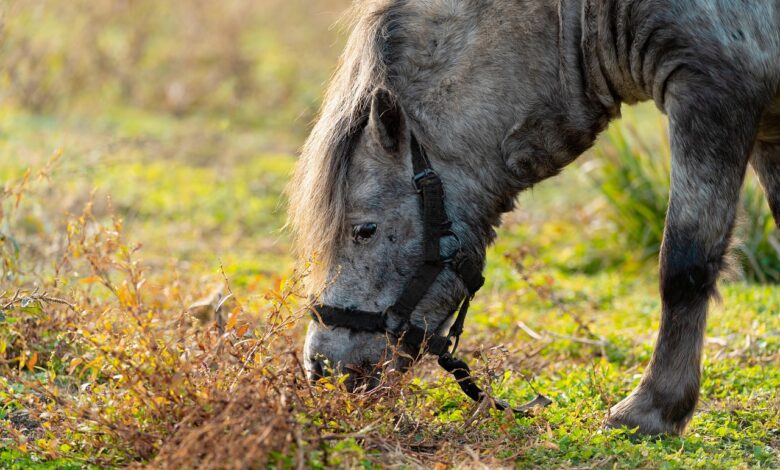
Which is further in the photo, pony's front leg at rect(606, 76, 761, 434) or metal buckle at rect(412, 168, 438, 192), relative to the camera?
metal buckle at rect(412, 168, 438, 192)

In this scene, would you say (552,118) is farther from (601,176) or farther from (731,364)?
(601,176)

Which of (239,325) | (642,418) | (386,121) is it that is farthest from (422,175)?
(642,418)

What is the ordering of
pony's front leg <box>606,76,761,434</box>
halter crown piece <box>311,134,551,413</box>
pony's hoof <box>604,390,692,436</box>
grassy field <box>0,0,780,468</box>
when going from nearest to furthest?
1. grassy field <box>0,0,780,468</box>
2. pony's front leg <box>606,76,761,434</box>
3. pony's hoof <box>604,390,692,436</box>
4. halter crown piece <box>311,134,551,413</box>

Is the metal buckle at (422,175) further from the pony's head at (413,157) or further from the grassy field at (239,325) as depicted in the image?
the grassy field at (239,325)

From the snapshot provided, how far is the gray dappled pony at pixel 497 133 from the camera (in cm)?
326

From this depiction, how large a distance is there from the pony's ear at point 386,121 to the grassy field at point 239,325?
657 millimetres

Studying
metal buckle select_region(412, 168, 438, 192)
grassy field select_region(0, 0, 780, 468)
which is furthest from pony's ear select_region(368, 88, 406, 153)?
grassy field select_region(0, 0, 780, 468)

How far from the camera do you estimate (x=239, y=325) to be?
346 centimetres

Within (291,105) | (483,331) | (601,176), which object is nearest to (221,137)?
(291,105)

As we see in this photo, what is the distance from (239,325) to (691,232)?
169cm

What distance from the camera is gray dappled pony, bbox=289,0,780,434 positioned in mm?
3258

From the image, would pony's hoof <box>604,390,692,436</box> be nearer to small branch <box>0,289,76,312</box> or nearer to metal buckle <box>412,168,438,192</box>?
metal buckle <box>412,168,438,192</box>

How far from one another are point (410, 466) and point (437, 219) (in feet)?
3.14

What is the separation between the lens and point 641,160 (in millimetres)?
6754
